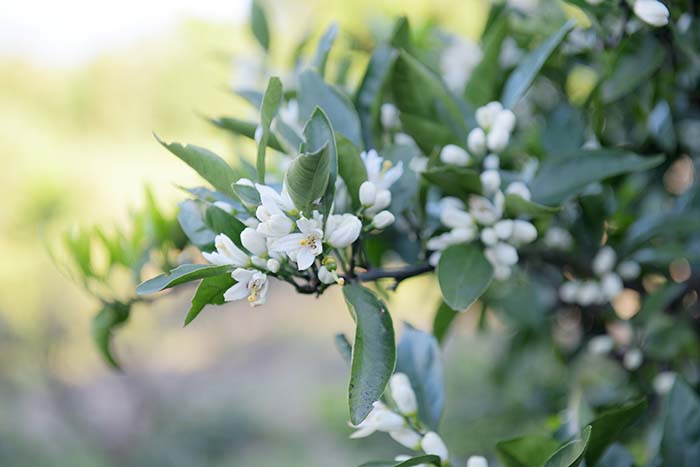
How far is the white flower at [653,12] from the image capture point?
Answer: 0.61 m

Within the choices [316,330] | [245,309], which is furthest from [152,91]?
[316,330]

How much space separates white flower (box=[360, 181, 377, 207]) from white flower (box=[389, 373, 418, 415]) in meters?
0.16

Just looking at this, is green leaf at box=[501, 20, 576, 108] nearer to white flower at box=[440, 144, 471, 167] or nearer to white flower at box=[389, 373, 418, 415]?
white flower at box=[440, 144, 471, 167]

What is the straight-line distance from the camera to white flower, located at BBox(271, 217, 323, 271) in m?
0.50

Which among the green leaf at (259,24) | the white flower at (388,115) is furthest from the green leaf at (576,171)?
the green leaf at (259,24)

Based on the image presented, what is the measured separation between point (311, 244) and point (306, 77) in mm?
203

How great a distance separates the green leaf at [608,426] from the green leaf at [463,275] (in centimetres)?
14

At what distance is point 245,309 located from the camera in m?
6.00

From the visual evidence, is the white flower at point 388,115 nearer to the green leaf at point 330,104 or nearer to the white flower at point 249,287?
the green leaf at point 330,104

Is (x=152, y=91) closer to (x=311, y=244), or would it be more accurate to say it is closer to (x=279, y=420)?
(x=279, y=420)

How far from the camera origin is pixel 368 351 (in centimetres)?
49

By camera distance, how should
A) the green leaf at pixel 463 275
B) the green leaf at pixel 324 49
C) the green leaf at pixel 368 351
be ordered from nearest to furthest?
the green leaf at pixel 368 351
the green leaf at pixel 463 275
the green leaf at pixel 324 49

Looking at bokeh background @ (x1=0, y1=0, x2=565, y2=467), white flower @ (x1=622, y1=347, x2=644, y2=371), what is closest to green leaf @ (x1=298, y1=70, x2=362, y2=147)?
white flower @ (x1=622, y1=347, x2=644, y2=371)

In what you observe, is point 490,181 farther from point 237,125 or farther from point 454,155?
point 237,125
